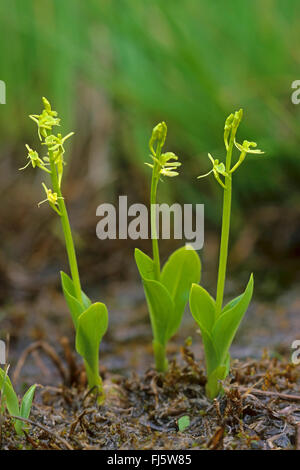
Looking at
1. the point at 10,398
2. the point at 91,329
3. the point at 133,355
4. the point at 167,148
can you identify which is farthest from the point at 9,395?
the point at 167,148

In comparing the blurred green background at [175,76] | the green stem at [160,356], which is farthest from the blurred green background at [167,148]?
the green stem at [160,356]

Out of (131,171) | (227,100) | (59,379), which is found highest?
(227,100)

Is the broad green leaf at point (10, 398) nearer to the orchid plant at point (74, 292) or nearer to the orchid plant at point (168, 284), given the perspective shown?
the orchid plant at point (74, 292)

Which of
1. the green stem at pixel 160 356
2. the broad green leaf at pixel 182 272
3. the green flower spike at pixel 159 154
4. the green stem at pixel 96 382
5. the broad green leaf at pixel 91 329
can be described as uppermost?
the green flower spike at pixel 159 154

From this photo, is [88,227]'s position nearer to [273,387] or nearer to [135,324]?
[135,324]

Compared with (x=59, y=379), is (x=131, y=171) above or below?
above

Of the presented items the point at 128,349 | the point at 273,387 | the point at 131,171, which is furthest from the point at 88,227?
the point at 273,387

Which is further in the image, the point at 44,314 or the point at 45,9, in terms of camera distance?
the point at 45,9
